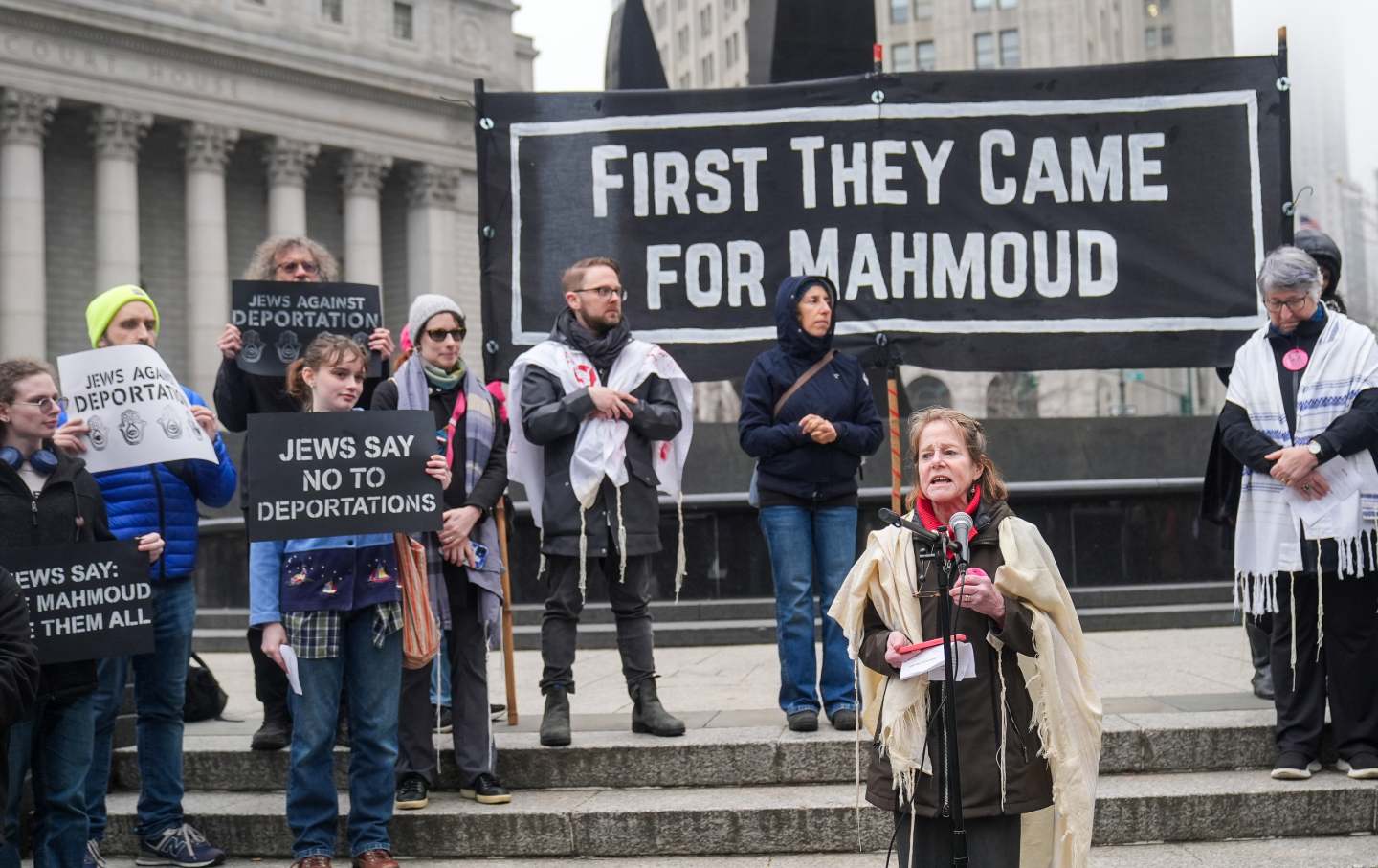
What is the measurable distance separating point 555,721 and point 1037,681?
2990 millimetres

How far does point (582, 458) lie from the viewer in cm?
639

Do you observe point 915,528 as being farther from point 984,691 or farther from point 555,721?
point 555,721

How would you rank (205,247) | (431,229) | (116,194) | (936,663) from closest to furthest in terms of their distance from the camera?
(936,663) < (116,194) < (205,247) < (431,229)

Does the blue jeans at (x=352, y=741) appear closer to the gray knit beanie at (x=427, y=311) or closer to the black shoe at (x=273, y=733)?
the black shoe at (x=273, y=733)

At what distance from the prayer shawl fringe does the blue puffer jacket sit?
1.40 metres

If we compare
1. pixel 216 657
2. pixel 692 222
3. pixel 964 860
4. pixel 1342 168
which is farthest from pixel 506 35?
pixel 1342 168

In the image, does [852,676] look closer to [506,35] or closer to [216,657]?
[216,657]

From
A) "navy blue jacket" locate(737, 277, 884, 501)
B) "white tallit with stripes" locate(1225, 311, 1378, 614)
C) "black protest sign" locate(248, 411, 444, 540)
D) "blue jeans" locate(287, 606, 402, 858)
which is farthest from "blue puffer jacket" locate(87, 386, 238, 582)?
"white tallit with stripes" locate(1225, 311, 1378, 614)

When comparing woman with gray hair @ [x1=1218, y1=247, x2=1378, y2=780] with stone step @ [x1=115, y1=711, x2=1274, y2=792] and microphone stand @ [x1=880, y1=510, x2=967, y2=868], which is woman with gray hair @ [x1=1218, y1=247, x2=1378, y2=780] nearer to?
stone step @ [x1=115, y1=711, x2=1274, y2=792]

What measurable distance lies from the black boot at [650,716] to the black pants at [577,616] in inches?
1.9

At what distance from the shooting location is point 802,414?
21.8 ft

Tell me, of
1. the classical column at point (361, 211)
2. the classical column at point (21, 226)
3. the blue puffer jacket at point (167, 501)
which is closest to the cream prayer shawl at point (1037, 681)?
the blue puffer jacket at point (167, 501)

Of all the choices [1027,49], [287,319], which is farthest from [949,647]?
[1027,49]

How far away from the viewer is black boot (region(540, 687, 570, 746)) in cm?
637
